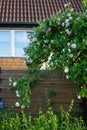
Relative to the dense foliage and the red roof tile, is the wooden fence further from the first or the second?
the red roof tile

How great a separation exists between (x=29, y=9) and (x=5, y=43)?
2469mm

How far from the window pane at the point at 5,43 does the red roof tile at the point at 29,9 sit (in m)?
0.62

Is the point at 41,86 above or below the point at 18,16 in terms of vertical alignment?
below

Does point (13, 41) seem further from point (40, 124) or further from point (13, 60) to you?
point (40, 124)

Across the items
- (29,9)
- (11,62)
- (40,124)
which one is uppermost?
(29,9)

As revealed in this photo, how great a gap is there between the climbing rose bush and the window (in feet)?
25.7

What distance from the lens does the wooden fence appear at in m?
10.2

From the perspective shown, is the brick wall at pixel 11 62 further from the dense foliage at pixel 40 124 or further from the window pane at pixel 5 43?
the dense foliage at pixel 40 124

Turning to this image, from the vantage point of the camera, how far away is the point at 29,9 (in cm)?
2086

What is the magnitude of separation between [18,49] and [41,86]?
29.6 feet

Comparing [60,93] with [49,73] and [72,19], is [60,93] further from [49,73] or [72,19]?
[72,19]

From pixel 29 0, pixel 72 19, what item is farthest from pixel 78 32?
pixel 29 0

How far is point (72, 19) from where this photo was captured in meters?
10.4

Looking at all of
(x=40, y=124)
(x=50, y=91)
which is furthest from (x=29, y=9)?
(x=40, y=124)
